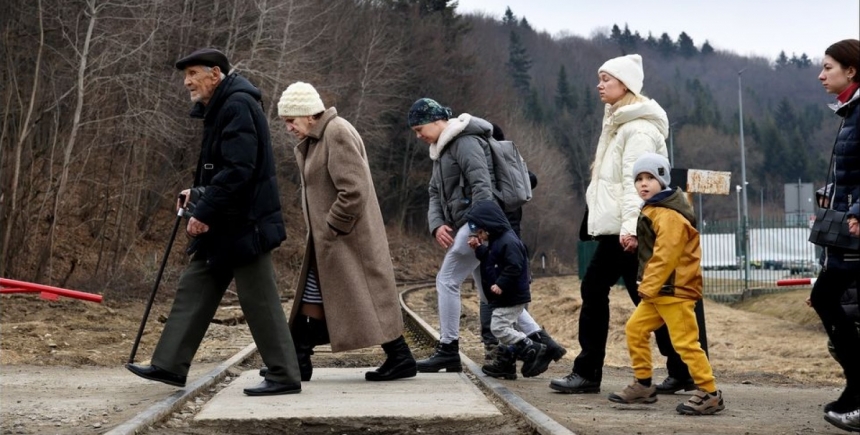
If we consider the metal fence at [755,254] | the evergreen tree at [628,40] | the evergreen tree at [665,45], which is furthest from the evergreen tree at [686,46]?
the metal fence at [755,254]

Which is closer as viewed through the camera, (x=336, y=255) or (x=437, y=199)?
(x=336, y=255)

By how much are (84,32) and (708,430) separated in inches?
784

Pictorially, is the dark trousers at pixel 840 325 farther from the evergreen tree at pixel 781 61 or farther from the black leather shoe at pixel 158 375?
the evergreen tree at pixel 781 61

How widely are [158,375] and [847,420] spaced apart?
148 inches

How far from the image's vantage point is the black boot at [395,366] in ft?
29.4

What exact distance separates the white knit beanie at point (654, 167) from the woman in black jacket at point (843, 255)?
1.09 m

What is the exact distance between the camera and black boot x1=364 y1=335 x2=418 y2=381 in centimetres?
897

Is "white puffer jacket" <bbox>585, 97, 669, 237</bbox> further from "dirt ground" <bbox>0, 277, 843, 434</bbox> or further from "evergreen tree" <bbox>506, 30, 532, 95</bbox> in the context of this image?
"evergreen tree" <bbox>506, 30, 532, 95</bbox>

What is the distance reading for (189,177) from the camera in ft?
117

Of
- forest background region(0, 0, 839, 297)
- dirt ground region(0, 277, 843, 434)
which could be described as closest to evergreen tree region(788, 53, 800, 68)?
forest background region(0, 0, 839, 297)

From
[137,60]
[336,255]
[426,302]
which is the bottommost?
[426,302]

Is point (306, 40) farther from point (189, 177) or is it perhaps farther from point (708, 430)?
point (708, 430)

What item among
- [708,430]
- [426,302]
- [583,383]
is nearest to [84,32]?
[426,302]

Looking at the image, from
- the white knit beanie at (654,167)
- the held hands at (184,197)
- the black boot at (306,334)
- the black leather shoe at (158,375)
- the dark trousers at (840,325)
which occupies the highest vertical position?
the white knit beanie at (654,167)
